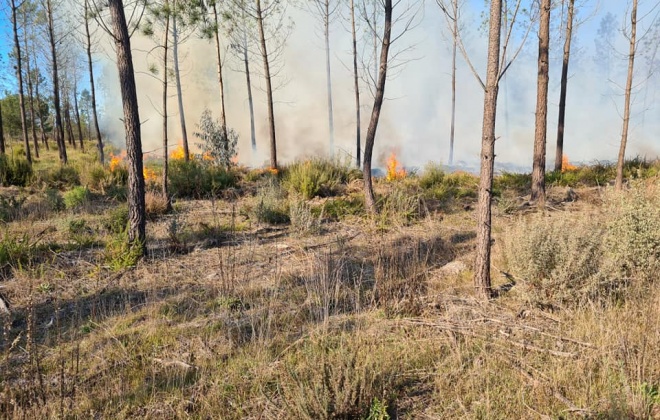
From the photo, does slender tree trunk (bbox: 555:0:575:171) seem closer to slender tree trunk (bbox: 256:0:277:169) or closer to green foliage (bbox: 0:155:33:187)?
slender tree trunk (bbox: 256:0:277:169)

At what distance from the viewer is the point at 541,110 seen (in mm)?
7977

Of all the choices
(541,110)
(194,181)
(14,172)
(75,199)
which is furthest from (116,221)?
(541,110)

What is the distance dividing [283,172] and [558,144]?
8.55 meters

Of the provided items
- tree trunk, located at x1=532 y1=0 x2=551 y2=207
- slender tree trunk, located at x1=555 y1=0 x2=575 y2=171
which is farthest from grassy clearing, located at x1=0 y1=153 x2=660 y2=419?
slender tree trunk, located at x1=555 y1=0 x2=575 y2=171

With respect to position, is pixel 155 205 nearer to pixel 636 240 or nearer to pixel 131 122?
pixel 131 122

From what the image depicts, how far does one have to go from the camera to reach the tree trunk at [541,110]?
7.70 m

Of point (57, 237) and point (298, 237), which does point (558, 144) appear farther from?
point (57, 237)

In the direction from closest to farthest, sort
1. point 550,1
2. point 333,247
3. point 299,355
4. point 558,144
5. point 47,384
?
point 47,384 → point 299,355 → point 333,247 → point 550,1 → point 558,144

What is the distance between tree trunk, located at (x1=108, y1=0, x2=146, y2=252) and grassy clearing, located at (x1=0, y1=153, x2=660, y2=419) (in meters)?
0.34

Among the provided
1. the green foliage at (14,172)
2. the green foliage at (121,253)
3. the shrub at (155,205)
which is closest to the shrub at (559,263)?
the green foliage at (121,253)

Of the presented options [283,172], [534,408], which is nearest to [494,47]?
[534,408]

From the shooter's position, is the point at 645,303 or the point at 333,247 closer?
the point at 645,303

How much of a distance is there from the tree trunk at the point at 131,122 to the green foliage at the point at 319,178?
13.5ft

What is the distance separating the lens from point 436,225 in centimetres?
670
